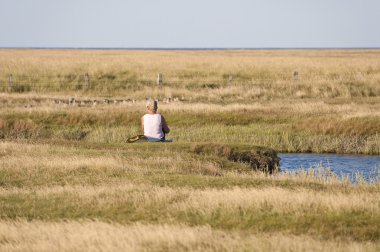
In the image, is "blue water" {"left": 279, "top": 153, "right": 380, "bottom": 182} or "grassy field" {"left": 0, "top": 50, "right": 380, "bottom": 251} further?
"blue water" {"left": 279, "top": 153, "right": 380, "bottom": 182}

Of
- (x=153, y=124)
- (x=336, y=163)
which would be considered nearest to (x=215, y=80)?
(x=336, y=163)

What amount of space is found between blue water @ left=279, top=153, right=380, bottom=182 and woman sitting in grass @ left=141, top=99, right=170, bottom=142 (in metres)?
3.50

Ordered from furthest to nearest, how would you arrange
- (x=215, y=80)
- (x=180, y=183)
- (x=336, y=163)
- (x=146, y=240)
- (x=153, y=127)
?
(x=215, y=80) < (x=336, y=163) < (x=153, y=127) < (x=180, y=183) < (x=146, y=240)

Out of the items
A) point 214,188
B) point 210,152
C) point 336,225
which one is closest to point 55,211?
point 214,188

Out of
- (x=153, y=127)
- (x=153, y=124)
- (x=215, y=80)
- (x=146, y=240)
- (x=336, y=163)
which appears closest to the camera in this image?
(x=146, y=240)

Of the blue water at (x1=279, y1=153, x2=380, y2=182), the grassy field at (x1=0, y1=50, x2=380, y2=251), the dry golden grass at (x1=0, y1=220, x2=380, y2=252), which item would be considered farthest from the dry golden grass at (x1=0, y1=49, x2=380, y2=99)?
the dry golden grass at (x1=0, y1=220, x2=380, y2=252)

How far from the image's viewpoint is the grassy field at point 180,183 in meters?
10.7

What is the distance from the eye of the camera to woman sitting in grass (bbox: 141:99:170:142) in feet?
67.5

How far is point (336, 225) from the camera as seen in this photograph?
37.7 feet

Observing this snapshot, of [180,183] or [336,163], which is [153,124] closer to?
[180,183]

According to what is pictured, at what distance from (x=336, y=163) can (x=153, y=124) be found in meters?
6.18

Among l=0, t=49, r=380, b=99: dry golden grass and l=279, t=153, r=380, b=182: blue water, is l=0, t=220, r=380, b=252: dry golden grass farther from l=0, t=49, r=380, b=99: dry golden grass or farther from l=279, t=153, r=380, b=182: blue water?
l=0, t=49, r=380, b=99: dry golden grass

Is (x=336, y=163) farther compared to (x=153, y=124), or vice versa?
(x=336, y=163)

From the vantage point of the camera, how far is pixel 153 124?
20891 mm
